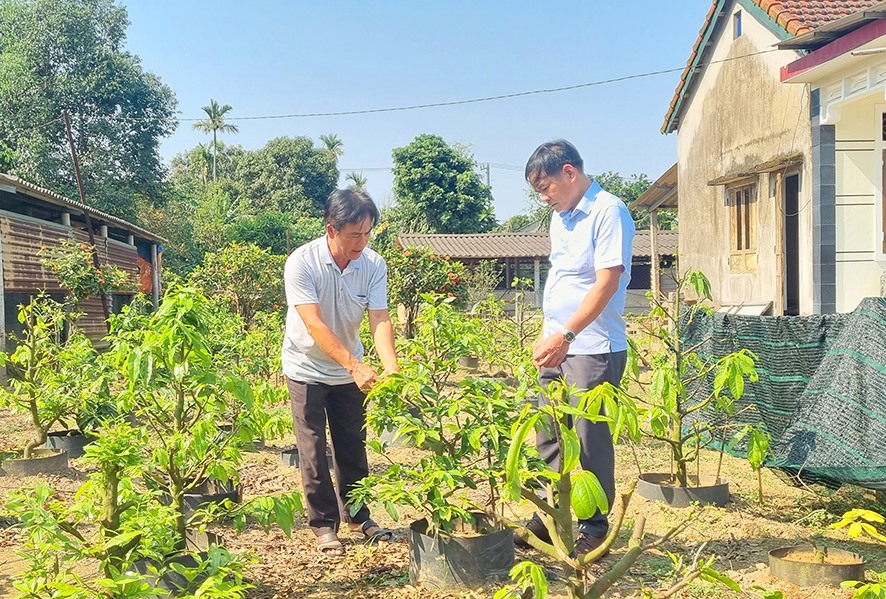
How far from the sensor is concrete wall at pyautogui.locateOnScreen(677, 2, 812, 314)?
10.3m

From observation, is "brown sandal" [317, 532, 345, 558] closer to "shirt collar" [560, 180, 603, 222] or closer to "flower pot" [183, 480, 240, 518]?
"flower pot" [183, 480, 240, 518]

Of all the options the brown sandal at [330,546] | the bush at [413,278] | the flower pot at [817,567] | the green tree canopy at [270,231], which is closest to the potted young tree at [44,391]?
the brown sandal at [330,546]

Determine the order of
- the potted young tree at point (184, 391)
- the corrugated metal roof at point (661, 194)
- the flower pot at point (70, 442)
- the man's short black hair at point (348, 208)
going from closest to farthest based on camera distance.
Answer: the potted young tree at point (184, 391) < the man's short black hair at point (348, 208) < the flower pot at point (70, 442) < the corrugated metal roof at point (661, 194)

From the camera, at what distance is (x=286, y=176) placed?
1654 inches

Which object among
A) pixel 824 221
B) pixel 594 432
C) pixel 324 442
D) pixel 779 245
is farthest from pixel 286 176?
pixel 594 432

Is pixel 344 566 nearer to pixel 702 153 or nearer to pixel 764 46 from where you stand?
pixel 764 46

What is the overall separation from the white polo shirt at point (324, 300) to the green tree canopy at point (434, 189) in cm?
2980

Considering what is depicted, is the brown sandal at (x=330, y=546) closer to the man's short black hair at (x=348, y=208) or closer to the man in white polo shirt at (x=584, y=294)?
the man in white polo shirt at (x=584, y=294)

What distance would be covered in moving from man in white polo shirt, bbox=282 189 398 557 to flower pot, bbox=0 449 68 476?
9.86 ft

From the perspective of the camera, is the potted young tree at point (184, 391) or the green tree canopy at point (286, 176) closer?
the potted young tree at point (184, 391)

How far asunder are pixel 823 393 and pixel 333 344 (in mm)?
2679

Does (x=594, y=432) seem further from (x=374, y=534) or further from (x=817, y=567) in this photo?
(x=374, y=534)

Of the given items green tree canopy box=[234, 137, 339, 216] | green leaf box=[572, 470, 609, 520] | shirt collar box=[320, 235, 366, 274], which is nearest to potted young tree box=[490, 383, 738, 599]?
green leaf box=[572, 470, 609, 520]

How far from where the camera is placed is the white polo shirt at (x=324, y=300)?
391 cm
